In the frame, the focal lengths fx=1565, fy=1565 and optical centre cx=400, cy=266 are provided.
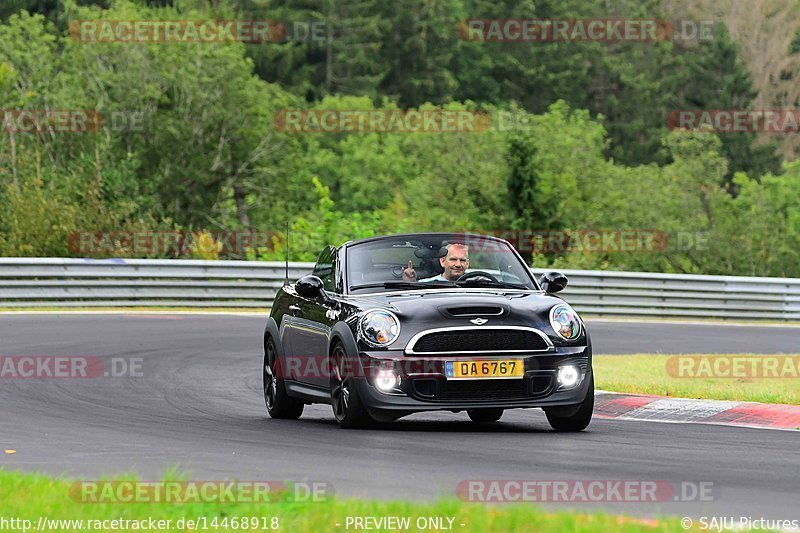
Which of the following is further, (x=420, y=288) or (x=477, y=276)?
(x=477, y=276)

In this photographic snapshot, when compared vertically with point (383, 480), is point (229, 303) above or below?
below

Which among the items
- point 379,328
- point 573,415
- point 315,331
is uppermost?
point 379,328

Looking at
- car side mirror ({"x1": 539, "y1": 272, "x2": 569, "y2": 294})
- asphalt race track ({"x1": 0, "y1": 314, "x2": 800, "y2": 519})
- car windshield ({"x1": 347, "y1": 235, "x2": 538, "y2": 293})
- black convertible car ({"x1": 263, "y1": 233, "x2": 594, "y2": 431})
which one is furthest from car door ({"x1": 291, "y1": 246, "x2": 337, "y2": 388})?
car side mirror ({"x1": 539, "y1": 272, "x2": 569, "y2": 294})

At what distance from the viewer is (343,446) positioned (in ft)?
33.9

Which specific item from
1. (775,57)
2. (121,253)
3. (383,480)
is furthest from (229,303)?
(775,57)

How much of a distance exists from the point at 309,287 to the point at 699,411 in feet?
11.6

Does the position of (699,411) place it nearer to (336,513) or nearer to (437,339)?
(437,339)

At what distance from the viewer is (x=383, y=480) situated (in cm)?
858

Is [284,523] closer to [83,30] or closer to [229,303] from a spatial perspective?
[229,303]

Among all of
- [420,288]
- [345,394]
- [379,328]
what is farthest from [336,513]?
[420,288]

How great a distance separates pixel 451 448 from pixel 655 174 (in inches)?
2288

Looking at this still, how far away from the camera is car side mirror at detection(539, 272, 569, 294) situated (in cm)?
1224

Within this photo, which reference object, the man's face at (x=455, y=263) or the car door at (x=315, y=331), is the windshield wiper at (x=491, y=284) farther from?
the car door at (x=315, y=331)

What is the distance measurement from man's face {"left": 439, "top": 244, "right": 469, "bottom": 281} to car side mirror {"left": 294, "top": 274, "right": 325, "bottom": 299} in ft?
3.29
